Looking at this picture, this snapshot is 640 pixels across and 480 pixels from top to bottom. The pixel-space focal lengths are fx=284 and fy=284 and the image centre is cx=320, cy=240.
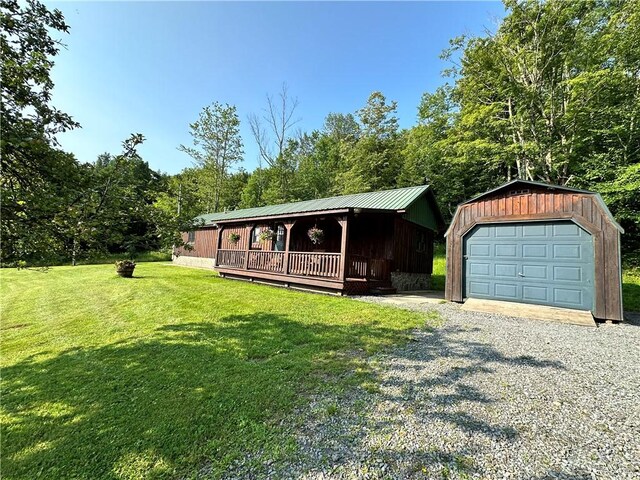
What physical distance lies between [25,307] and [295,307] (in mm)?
7454

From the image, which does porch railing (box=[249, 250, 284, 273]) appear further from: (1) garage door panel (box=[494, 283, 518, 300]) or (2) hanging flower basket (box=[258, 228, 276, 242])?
(1) garage door panel (box=[494, 283, 518, 300])

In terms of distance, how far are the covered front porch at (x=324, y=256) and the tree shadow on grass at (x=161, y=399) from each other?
4.26 metres

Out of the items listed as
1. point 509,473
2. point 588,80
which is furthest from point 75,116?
point 588,80

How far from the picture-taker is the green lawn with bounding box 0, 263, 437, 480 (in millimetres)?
2270

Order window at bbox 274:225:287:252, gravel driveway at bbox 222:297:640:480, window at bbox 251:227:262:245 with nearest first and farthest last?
gravel driveway at bbox 222:297:640:480 → window at bbox 274:225:287:252 → window at bbox 251:227:262:245

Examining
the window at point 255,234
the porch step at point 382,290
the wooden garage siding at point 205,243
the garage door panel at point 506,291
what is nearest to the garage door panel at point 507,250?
the garage door panel at point 506,291

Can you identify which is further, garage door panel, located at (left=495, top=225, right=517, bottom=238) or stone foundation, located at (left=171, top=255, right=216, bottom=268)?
stone foundation, located at (left=171, top=255, right=216, bottom=268)

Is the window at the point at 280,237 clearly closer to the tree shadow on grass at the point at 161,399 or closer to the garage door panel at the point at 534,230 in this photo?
the tree shadow on grass at the point at 161,399

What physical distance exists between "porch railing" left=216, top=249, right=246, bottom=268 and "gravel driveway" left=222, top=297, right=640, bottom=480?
1017 centimetres

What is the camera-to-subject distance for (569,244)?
6.64 meters

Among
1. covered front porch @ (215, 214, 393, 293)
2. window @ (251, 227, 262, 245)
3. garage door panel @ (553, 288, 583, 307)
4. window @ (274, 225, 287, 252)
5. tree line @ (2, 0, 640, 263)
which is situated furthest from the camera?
window @ (251, 227, 262, 245)

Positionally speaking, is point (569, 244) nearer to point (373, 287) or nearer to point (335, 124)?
point (373, 287)

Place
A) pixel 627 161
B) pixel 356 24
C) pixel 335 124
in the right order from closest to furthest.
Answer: pixel 356 24 → pixel 627 161 → pixel 335 124

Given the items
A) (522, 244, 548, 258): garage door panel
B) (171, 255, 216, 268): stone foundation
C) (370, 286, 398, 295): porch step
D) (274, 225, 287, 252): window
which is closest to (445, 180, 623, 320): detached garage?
(522, 244, 548, 258): garage door panel
